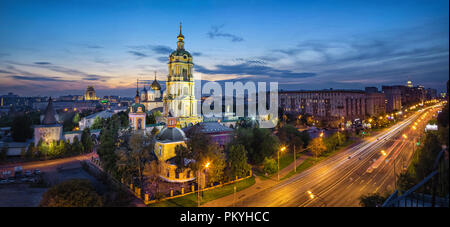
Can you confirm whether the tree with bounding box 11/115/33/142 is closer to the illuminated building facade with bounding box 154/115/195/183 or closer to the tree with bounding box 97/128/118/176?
the tree with bounding box 97/128/118/176

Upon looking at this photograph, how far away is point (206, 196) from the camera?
22531mm

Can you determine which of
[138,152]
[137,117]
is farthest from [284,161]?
[137,117]

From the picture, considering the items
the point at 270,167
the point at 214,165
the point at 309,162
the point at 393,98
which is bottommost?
the point at 309,162

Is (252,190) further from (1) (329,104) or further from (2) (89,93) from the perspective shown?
(2) (89,93)

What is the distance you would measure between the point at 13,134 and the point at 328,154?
58.9 m

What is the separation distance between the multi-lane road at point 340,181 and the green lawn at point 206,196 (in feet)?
7.77

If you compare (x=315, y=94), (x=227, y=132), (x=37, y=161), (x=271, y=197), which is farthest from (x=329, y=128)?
(x=37, y=161)

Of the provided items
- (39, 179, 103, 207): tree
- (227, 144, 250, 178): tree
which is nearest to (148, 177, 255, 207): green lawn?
(227, 144, 250, 178): tree

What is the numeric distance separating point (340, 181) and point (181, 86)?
46.1 meters

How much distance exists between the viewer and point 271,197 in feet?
73.1

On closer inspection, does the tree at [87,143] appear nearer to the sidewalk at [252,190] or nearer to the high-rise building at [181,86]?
the high-rise building at [181,86]

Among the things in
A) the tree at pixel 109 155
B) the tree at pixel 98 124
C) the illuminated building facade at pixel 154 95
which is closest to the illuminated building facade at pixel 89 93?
the illuminated building facade at pixel 154 95

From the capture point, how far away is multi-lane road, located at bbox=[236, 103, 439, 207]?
21.4 m

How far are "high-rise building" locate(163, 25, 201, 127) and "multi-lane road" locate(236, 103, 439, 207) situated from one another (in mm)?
36458
